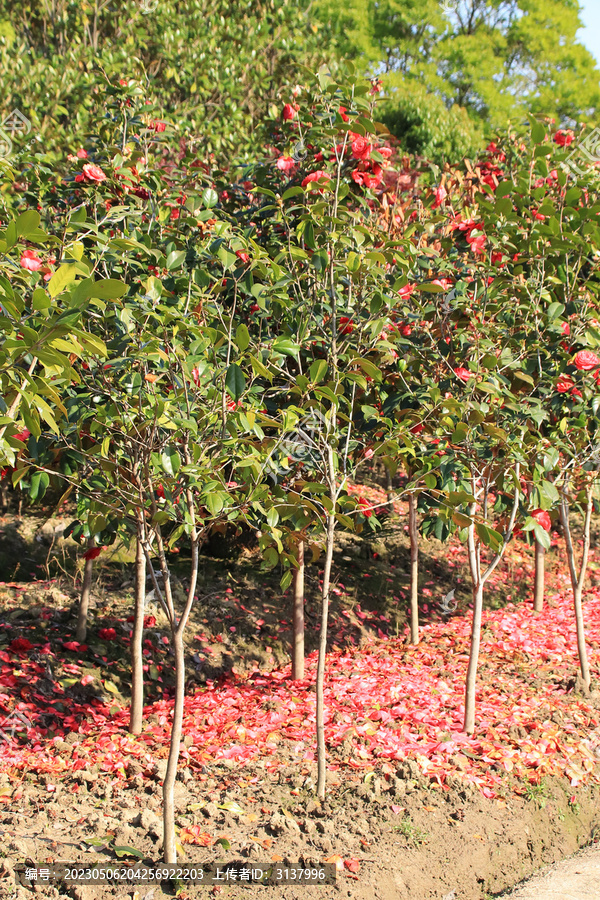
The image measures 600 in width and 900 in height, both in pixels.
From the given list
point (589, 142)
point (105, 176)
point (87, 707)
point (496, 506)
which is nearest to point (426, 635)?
point (496, 506)

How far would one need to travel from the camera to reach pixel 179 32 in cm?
1048

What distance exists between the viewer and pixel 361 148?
11.0 ft

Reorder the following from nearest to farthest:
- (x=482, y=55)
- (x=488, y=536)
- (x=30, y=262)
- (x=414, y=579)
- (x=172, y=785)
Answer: (x=30, y=262), (x=172, y=785), (x=488, y=536), (x=414, y=579), (x=482, y=55)

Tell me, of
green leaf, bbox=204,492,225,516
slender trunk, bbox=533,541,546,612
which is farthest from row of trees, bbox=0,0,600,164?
slender trunk, bbox=533,541,546,612

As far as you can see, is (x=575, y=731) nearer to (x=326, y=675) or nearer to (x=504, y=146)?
(x=326, y=675)

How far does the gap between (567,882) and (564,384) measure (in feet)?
7.51

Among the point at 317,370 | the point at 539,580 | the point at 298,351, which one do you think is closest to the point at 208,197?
the point at 298,351

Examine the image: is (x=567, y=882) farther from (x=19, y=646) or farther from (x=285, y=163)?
(x=285, y=163)

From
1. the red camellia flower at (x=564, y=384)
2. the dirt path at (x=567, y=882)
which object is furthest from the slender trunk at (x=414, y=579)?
the dirt path at (x=567, y=882)

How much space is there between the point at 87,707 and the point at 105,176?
3.06 metres

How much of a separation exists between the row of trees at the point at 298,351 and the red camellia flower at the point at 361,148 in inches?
3.7

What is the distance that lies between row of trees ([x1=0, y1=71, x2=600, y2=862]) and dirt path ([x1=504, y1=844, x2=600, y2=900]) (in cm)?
85

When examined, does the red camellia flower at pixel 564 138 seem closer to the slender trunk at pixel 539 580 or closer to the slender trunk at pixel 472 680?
the slender trunk at pixel 472 680

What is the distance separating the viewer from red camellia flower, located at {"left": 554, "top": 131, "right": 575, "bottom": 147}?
4652 mm
